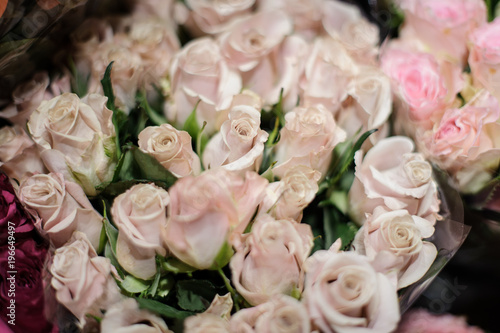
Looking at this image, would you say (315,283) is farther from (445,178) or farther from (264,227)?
(445,178)

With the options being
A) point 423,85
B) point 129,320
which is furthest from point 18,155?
point 423,85

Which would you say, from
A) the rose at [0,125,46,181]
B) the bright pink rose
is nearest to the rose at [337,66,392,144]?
the bright pink rose

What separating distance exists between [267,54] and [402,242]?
408 millimetres

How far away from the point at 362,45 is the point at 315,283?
56 cm

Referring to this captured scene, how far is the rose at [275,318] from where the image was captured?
520 millimetres

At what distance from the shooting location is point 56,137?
68 centimetres

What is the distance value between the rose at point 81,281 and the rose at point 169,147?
0.48ft

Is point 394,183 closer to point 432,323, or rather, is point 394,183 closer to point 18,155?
point 432,323

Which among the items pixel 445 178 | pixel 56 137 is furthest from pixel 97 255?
pixel 445 178

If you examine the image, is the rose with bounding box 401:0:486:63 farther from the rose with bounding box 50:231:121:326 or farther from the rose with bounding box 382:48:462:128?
the rose with bounding box 50:231:121:326

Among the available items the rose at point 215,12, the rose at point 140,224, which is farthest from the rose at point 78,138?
the rose at point 215,12

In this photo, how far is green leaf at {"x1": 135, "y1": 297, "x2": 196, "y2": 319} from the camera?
0.58m

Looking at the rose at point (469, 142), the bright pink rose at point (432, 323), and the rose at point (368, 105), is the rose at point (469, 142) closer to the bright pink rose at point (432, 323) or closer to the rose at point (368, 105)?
the rose at point (368, 105)

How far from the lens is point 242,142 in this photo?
25.5 inches
